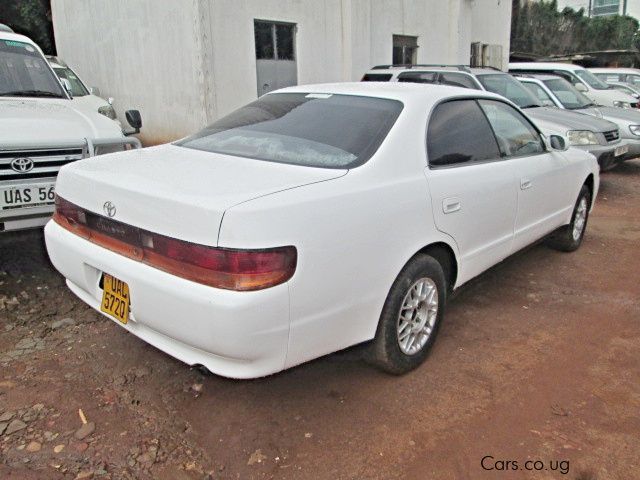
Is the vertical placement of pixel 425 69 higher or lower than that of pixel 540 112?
higher

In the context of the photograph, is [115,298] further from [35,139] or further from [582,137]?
[582,137]

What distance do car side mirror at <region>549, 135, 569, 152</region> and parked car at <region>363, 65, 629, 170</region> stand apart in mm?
2767

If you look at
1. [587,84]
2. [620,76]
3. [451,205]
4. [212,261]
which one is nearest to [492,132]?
[451,205]

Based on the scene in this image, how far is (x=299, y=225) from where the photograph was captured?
2.26 m

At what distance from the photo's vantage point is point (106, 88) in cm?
1242

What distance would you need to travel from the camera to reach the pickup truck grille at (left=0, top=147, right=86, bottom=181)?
3941mm

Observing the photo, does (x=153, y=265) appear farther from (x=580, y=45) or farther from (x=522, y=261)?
(x=580, y=45)

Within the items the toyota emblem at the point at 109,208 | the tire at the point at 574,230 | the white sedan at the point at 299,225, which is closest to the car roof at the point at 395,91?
the white sedan at the point at 299,225

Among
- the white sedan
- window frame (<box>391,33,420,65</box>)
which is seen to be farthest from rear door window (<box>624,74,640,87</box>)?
the white sedan

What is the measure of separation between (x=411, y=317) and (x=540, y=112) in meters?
6.41

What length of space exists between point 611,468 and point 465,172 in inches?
67.4

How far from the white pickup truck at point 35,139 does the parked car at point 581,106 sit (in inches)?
282

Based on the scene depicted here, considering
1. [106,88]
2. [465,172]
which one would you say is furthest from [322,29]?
[465,172]

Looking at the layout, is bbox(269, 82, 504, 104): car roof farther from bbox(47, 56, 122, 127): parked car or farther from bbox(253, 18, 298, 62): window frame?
bbox(253, 18, 298, 62): window frame
